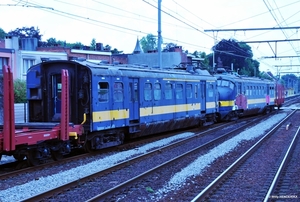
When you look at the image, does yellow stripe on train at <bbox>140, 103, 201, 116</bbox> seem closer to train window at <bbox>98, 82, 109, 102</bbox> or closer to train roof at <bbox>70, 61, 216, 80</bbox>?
train roof at <bbox>70, 61, 216, 80</bbox>

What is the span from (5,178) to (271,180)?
247 inches

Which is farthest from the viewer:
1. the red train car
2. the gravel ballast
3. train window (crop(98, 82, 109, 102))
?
train window (crop(98, 82, 109, 102))

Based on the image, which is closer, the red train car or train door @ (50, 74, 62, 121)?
the red train car

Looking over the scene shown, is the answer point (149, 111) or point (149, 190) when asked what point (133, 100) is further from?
point (149, 190)

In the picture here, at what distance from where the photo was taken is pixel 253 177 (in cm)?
1056

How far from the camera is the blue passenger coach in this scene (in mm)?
13781

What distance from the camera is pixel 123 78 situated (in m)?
15.5

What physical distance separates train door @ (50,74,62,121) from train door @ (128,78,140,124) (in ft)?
9.49

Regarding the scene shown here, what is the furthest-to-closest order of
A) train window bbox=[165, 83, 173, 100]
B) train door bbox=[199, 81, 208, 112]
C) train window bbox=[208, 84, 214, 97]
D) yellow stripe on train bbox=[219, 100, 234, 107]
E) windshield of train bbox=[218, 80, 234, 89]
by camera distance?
windshield of train bbox=[218, 80, 234, 89], yellow stripe on train bbox=[219, 100, 234, 107], train window bbox=[208, 84, 214, 97], train door bbox=[199, 81, 208, 112], train window bbox=[165, 83, 173, 100]

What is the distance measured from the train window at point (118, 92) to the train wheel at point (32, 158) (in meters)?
3.91

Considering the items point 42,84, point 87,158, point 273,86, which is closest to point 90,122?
point 87,158

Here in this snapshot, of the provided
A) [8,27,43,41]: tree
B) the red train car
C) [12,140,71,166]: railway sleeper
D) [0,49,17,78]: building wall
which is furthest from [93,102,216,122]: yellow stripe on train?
[8,27,43,41]: tree

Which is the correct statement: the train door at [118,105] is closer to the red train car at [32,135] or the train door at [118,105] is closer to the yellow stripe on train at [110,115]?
the yellow stripe on train at [110,115]

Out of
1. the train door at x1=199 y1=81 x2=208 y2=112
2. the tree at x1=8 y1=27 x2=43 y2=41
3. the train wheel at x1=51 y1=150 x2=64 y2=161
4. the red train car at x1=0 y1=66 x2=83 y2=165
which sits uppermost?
the tree at x1=8 y1=27 x2=43 y2=41
